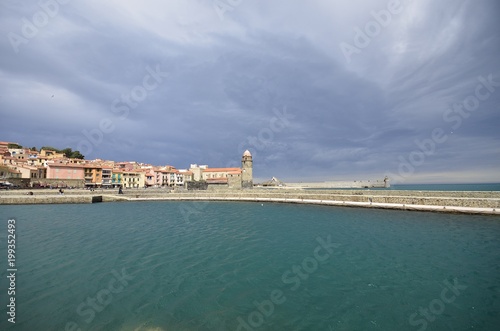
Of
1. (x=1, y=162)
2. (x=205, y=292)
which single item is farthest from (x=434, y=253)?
(x=1, y=162)

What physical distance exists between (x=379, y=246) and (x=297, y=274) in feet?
23.5

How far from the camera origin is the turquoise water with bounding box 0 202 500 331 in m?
6.60

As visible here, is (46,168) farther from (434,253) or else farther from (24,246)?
(434,253)

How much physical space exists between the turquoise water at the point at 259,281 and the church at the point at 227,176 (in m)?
52.2

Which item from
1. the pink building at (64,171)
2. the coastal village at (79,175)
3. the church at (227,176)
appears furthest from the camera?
the church at (227,176)

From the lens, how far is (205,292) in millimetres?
8250

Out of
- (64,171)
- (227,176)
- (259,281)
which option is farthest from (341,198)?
(64,171)
